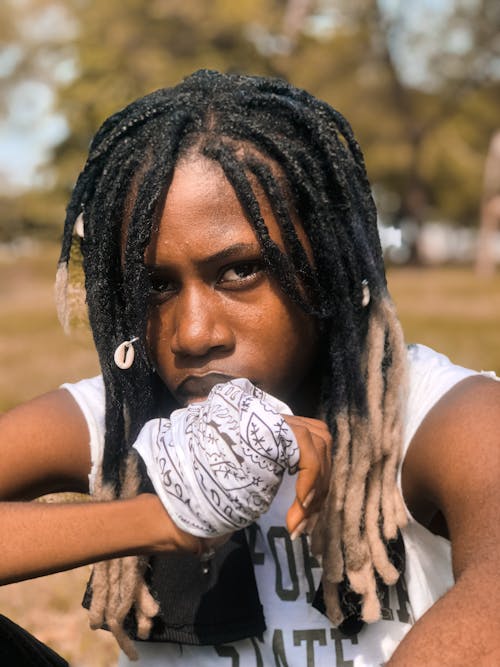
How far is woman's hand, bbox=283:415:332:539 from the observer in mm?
1719

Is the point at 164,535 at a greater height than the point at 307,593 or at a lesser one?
greater

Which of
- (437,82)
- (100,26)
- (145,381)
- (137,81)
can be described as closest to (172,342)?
(145,381)

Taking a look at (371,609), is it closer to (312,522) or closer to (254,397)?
(312,522)

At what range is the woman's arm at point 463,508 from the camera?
1.59 metres

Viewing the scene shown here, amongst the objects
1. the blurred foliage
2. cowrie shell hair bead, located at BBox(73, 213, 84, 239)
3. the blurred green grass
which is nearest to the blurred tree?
the blurred foliage

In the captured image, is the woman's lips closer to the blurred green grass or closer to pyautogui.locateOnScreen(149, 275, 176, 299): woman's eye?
pyautogui.locateOnScreen(149, 275, 176, 299): woman's eye

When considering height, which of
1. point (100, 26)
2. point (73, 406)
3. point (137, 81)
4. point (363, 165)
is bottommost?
point (73, 406)

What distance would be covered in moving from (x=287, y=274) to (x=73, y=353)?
27.6 ft

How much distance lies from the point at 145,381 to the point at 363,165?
80 centimetres

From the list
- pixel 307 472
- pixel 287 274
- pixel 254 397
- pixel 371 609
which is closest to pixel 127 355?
pixel 287 274

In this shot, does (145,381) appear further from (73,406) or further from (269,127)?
(269,127)

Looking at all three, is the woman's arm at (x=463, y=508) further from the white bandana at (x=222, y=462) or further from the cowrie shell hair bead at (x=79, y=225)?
the cowrie shell hair bead at (x=79, y=225)

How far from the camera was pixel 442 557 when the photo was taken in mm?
2338

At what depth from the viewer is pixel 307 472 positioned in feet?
5.65
